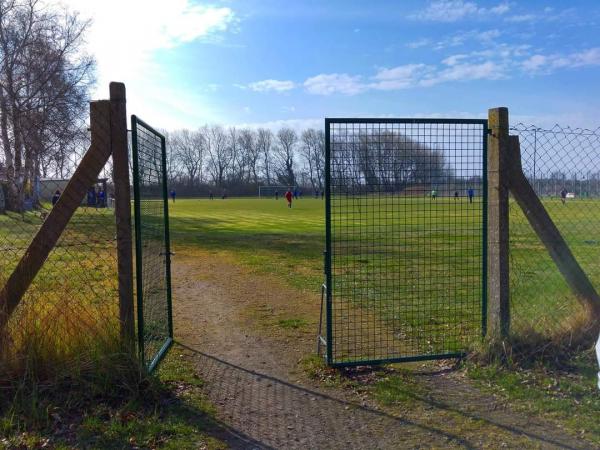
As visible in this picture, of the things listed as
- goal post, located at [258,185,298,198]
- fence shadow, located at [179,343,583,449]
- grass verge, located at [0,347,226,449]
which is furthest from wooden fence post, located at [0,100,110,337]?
goal post, located at [258,185,298,198]

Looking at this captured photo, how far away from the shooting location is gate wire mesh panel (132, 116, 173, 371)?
4.51 metres

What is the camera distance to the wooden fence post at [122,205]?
4.36m

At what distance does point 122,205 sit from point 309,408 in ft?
7.30

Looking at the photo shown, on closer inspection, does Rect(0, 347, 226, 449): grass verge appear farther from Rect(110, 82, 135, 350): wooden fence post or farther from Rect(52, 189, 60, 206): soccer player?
Rect(52, 189, 60, 206): soccer player

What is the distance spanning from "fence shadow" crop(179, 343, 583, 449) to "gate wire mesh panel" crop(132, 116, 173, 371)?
0.83 m

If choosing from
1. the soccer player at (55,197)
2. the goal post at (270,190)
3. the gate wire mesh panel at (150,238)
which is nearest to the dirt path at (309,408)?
the gate wire mesh panel at (150,238)

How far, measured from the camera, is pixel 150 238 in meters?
6.00

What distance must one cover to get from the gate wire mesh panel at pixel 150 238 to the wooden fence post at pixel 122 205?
3.1 inches

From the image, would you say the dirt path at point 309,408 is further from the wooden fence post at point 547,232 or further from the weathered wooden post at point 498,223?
the wooden fence post at point 547,232

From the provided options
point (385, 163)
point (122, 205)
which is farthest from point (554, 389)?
point (122, 205)

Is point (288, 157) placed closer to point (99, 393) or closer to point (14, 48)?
point (14, 48)

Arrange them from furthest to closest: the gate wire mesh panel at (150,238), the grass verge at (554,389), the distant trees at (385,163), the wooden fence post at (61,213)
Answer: the distant trees at (385,163), the gate wire mesh panel at (150,238), the wooden fence post at (61,213), the grass verge at (554,389)

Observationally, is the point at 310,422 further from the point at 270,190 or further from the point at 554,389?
the point at 270,190

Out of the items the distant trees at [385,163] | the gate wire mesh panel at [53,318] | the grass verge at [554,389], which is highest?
the distant trees at [385,163]
